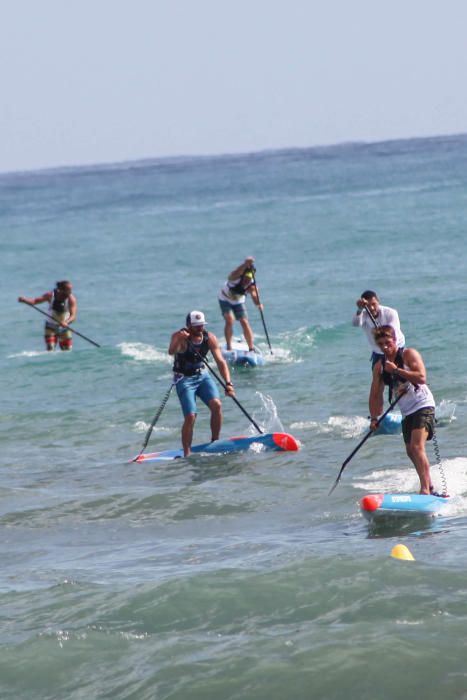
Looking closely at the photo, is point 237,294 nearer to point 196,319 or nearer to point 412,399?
point 196,319

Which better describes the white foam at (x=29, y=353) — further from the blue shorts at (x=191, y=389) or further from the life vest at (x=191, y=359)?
the life vest at (x=191, y=359)

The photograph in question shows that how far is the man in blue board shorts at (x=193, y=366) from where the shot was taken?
14.4 metres

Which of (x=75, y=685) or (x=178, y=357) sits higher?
(x=178, y=357)

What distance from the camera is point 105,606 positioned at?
32.0 ft

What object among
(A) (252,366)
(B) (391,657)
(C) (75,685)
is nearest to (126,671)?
(C) (75,685)

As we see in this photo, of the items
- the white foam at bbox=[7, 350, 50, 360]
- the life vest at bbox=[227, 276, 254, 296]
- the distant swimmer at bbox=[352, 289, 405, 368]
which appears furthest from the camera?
the white foam at bbox=[7, 350, 50, 360]

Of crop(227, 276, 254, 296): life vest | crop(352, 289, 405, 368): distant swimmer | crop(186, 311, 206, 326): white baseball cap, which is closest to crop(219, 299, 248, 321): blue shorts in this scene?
crop(227, 276, 254, 296): life vest

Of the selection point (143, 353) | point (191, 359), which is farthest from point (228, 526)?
point (143, 353)

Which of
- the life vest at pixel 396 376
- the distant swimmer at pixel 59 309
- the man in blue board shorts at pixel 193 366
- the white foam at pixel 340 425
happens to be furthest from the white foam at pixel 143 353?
the life vest at pixel 396 376

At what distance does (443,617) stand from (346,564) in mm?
1408

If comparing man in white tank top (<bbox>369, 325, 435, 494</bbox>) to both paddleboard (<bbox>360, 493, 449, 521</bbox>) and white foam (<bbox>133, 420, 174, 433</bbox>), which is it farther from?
white foam (<bbox>133, 420, 174, 433</bbox>)

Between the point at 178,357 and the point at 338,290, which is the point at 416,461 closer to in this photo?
the point at 178,357

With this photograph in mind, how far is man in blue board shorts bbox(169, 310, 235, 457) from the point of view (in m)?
14.4

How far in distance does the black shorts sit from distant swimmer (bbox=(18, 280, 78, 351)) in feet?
37.1
